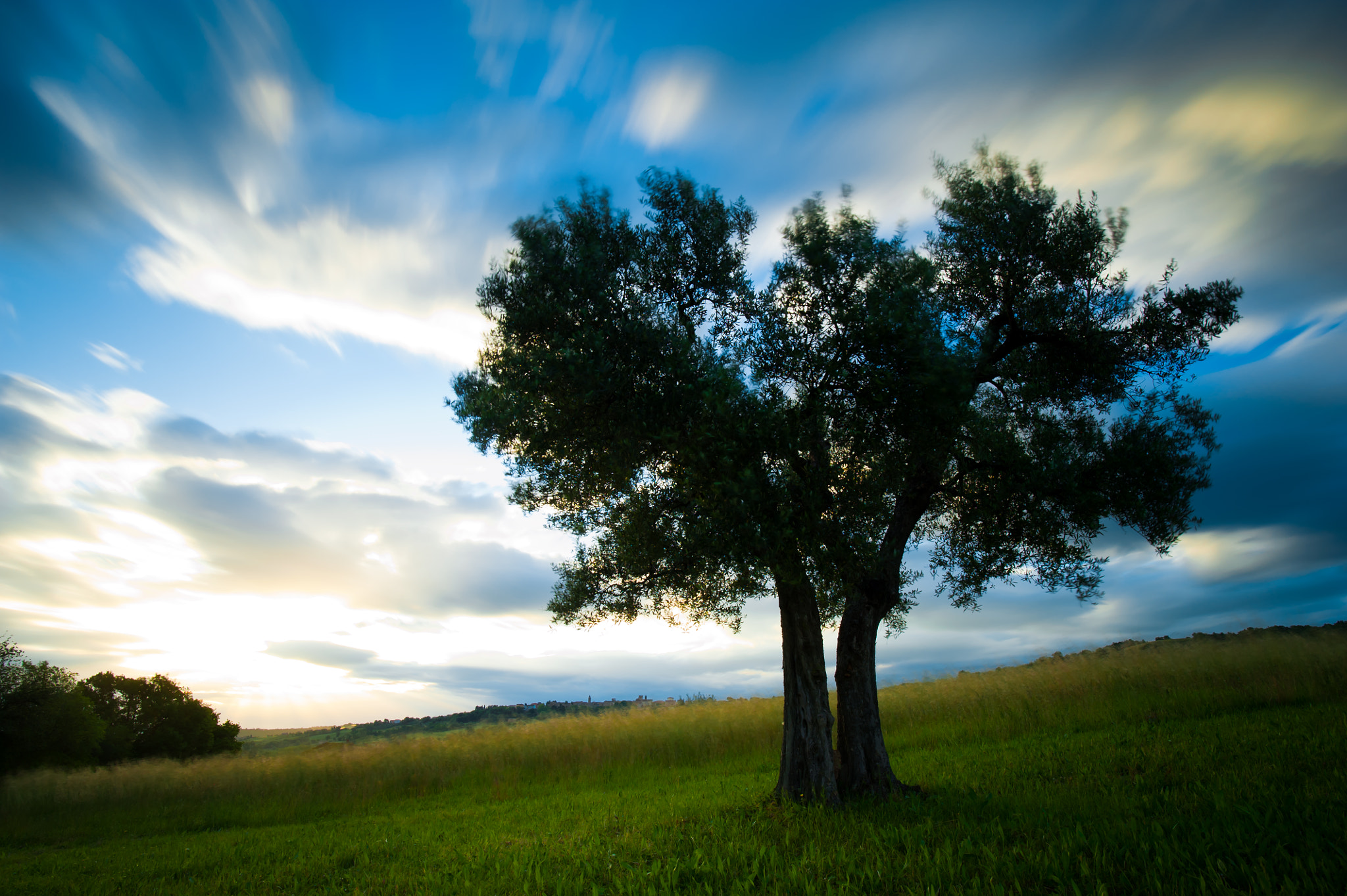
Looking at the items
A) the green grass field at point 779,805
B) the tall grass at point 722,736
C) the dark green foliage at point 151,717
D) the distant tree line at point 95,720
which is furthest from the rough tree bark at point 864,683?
the dark green foliage at point 151,717

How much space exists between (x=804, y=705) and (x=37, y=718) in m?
44.7

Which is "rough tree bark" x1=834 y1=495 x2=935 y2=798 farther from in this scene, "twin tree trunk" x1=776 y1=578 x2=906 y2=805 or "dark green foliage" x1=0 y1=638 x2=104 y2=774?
"dark green foliage" x1=0 y1=638 x2=104 y2=774

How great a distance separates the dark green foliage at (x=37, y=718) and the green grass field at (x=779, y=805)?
12.2 metres

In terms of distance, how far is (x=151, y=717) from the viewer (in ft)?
168

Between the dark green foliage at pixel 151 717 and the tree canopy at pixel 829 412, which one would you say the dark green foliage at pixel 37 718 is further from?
the tree canopy at pixel 829 412

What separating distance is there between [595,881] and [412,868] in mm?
4330

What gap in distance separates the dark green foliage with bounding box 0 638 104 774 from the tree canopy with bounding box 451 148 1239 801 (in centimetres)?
3939

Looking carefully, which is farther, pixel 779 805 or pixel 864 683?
pixel 864 683

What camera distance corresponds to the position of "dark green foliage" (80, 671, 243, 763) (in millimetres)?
49031

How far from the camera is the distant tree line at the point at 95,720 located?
34.2 m

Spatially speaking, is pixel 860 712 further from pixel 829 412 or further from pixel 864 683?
pixel 829 412

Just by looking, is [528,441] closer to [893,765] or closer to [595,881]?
[595,881]

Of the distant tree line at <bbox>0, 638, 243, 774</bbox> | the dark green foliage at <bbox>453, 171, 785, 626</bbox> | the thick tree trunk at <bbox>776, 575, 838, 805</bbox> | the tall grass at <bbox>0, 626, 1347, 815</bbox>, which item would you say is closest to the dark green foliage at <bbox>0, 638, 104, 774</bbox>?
the distant tree line at <bbox>0, 638, 243, 774</bbox>

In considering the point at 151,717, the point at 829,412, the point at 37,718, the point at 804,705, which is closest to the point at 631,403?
the point at 829,412
